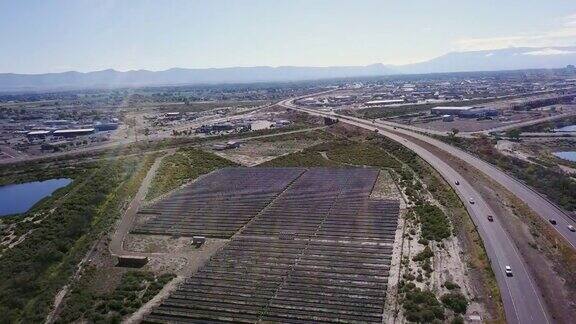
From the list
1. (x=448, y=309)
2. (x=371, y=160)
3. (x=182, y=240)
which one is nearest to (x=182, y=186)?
(x=182, y=240)

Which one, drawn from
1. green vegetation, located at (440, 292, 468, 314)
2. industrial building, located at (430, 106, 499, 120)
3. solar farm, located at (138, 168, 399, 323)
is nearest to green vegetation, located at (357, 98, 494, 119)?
industrial building, located at (430, 106, 499, 120)

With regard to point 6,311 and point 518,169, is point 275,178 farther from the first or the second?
point 6,311

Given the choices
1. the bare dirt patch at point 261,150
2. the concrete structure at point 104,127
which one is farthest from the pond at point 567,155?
the concrete structure at point 104,127

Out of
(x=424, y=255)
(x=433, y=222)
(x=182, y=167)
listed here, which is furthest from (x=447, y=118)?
(x=424, y=255)

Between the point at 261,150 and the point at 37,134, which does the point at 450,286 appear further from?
the point at 37,134

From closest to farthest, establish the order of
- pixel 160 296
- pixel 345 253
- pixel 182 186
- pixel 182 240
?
pixel 160 296
pixel 345 253
pixel 182 240
pixel 182 186

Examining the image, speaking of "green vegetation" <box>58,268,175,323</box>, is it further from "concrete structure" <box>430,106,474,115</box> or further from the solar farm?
"concrete structure" <box>430,106,474,115</box>
